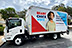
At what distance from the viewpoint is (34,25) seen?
5062mm

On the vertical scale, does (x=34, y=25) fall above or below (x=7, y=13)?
below

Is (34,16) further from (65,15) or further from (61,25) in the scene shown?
(65,15)

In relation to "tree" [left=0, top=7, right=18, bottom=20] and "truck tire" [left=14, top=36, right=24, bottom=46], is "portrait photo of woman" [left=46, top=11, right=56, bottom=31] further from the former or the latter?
"tree" [left=0, top=7, right=18, bottom=20]

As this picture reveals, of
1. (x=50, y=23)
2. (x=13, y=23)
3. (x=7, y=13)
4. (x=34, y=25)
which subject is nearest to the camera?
(x=13, y=23)

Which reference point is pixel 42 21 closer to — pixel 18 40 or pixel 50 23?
pixel 50 23

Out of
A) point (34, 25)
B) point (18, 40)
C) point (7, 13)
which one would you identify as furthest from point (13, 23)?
point (7, 13)

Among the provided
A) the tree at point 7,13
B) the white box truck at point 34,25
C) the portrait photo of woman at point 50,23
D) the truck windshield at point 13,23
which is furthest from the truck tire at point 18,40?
the tree at point 7,13

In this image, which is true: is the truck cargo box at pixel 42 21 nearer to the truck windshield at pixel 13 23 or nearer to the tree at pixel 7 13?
the truck windshield at pixel 13 23

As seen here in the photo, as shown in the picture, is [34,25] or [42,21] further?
[42,21]

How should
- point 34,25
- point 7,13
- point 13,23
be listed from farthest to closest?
1. point 7,13
2. point 34,25
3. point 13,23

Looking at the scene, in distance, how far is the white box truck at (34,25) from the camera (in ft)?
15.3

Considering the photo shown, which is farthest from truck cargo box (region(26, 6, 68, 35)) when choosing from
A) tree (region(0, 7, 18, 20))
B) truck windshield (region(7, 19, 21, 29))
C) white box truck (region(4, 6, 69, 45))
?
tree (region(0, 7, 18, 20))

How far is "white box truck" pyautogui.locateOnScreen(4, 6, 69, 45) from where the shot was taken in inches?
184

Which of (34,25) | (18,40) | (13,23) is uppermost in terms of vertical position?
(13,23)
